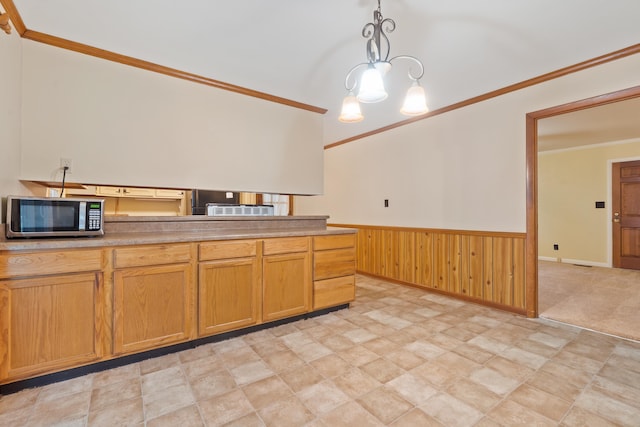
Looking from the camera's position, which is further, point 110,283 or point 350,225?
point 350,225

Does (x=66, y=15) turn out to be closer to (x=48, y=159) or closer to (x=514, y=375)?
(x=48, y=159)

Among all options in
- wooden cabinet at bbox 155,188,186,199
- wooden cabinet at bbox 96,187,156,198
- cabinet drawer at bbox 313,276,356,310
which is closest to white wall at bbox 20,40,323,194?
cabinet drawer at bbox 313,276,356,310

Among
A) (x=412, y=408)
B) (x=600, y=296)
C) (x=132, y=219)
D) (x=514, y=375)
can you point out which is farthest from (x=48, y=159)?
(x=600, y=296)

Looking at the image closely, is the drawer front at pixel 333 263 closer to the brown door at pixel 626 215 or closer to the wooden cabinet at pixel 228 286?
the wooden cabinet at pixel 228 286

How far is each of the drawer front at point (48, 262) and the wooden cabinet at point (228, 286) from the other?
678 millimetres

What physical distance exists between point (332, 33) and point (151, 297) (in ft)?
7.56

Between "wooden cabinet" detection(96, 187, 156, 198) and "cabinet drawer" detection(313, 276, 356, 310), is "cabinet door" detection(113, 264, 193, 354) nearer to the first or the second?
"cabinet drawer" detection(313, 276, 356, 310)

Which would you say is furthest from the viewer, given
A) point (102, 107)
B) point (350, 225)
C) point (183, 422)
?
point (350, 225)

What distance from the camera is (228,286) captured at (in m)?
2.47

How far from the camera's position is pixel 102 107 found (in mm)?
2527

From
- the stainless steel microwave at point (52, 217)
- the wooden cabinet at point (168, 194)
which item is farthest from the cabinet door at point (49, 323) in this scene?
the wooden cabinet at point (168, 194)

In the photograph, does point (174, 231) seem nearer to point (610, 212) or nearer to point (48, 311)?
point (48, 311)

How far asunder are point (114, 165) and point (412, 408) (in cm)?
287

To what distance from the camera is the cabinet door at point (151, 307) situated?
2043mm
